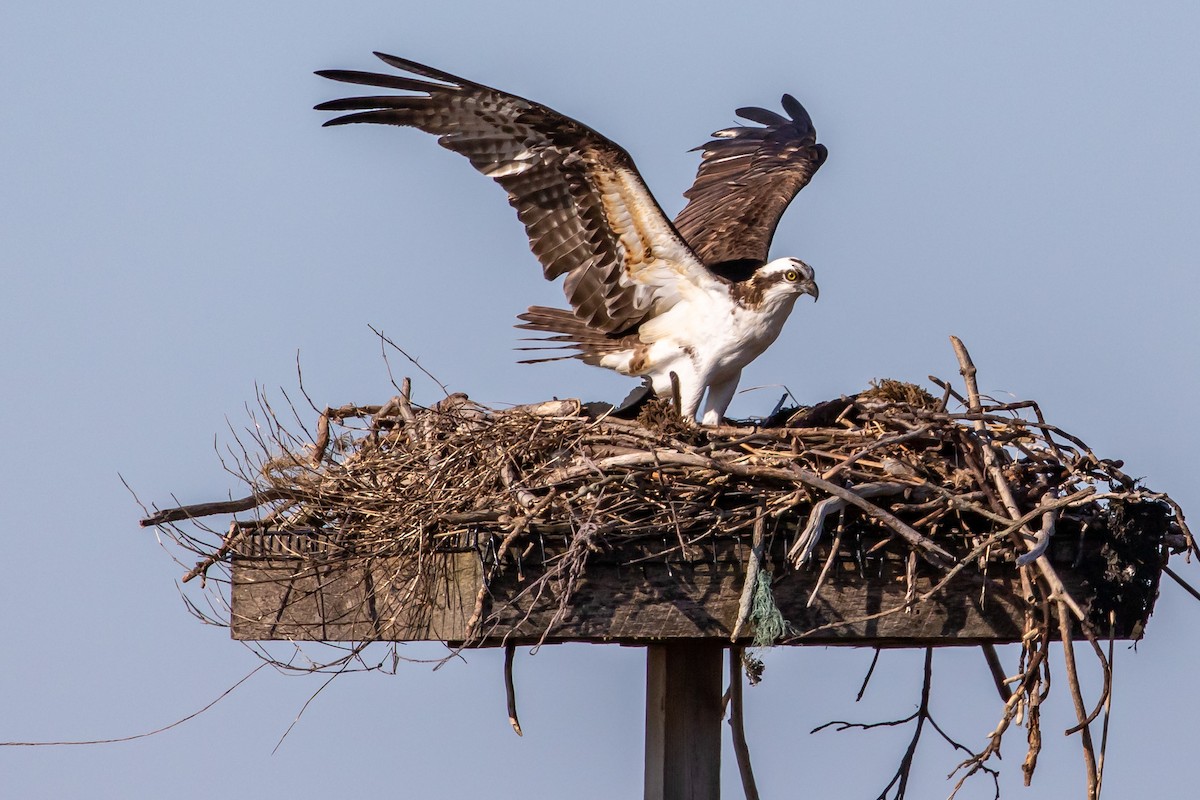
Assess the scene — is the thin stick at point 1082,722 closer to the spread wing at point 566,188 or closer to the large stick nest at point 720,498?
the large stick nest at point 720,498

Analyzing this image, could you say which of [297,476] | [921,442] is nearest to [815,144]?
[921,442]

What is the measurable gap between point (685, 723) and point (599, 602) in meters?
0.71

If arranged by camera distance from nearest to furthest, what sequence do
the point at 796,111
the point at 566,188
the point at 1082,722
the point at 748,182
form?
1. the point at 1082,722
2. the point at 566,188
3. the point at 748,182
4. the point at 796,111

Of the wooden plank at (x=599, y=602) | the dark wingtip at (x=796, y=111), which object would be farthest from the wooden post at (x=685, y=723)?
the dark wingtip at (x=796, y=111)

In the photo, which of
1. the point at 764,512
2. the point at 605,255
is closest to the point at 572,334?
the point at 605,255

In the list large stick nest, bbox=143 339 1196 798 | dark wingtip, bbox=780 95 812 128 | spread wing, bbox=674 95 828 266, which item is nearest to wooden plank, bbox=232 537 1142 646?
large stick nest, bbox=143 339 1196 798

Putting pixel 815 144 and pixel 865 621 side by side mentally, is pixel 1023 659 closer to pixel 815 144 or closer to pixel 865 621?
pixel 865 621

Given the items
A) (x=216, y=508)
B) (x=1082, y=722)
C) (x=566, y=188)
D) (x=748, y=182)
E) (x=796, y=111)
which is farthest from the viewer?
(x=796, y=111)

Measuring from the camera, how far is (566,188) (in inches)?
201

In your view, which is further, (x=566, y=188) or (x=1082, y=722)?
(x=566, y=188)

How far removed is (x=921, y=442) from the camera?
4129 mm

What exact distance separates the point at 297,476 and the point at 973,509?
5.93 ft

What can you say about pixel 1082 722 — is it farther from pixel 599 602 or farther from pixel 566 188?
pixel 566 188

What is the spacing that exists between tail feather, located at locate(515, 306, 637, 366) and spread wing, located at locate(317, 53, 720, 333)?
0.05 metres
